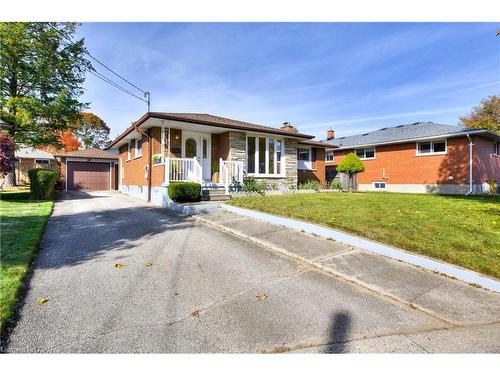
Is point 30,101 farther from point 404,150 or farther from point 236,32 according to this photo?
point 404,150

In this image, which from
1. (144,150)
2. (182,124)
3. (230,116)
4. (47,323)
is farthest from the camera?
(230,116)

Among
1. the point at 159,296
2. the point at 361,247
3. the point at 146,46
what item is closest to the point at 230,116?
the point at 146,46

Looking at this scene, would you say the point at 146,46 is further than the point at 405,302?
Yes

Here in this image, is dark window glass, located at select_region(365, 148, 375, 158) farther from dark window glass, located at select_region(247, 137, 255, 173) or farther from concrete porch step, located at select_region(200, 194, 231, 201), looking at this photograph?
concrete porch step, located at select_region(200, 194, 231, 201)

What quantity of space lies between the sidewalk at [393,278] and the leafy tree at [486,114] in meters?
33.6

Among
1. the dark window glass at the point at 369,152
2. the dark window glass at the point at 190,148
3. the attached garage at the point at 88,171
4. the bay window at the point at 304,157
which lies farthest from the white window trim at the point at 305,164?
the attached garage at the point at 88,171

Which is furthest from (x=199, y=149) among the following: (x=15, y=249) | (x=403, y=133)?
(x=403, y=133)

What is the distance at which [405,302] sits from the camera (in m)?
3.36

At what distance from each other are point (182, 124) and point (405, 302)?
10647mm

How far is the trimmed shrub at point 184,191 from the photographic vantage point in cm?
993

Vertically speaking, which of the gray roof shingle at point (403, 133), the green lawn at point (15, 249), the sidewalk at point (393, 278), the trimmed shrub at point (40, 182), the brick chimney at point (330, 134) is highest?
the brick chimney at point (330, 134)

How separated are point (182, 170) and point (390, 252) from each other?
8.72 metres

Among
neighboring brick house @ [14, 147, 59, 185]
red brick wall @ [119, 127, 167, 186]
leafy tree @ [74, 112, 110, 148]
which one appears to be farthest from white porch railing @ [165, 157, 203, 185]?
leafy tree @ [74, 112, 110, 148]

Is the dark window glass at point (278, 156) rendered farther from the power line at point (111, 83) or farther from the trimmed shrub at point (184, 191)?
the power line at point (111, 83)
